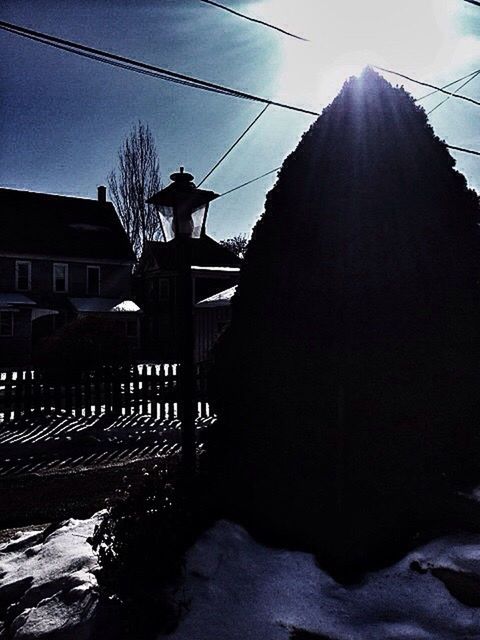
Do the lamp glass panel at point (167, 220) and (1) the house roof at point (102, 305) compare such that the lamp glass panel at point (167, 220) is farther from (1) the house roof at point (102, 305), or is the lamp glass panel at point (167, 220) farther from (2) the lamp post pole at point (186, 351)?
(1) the house roof at point (102, 305)

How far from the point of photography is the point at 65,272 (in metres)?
31.5

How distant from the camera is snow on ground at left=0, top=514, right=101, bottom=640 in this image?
2.87 meters

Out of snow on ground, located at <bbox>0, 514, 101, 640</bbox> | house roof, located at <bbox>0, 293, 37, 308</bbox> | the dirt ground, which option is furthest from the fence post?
house roof, located at <bbox>0, 293, 37, 308</bbox>

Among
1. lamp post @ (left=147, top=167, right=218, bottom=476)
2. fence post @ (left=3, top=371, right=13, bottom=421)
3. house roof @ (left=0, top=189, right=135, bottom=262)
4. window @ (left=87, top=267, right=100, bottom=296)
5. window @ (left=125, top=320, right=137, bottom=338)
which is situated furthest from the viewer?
window @ (left=125, top=320, right=137, bottom=338)

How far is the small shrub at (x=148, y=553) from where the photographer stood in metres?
2.78

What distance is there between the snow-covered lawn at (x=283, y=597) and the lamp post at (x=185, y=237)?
1407mm

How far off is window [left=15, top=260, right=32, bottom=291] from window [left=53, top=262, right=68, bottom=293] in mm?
1436

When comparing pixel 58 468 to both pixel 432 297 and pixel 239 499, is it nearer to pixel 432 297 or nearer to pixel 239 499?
pixel 239 499

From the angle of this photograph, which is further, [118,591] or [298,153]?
[298,153]

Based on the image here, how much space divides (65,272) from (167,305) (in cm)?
719

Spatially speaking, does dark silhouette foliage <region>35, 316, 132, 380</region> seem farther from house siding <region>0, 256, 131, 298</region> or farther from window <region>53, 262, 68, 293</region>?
window <region>53, 262, 68, 293</region>

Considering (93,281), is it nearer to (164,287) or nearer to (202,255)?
(164,287)

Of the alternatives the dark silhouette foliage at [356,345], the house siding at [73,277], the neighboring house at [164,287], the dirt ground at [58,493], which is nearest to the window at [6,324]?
the house siding at [73,277]

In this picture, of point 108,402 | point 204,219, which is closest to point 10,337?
point 108,402
